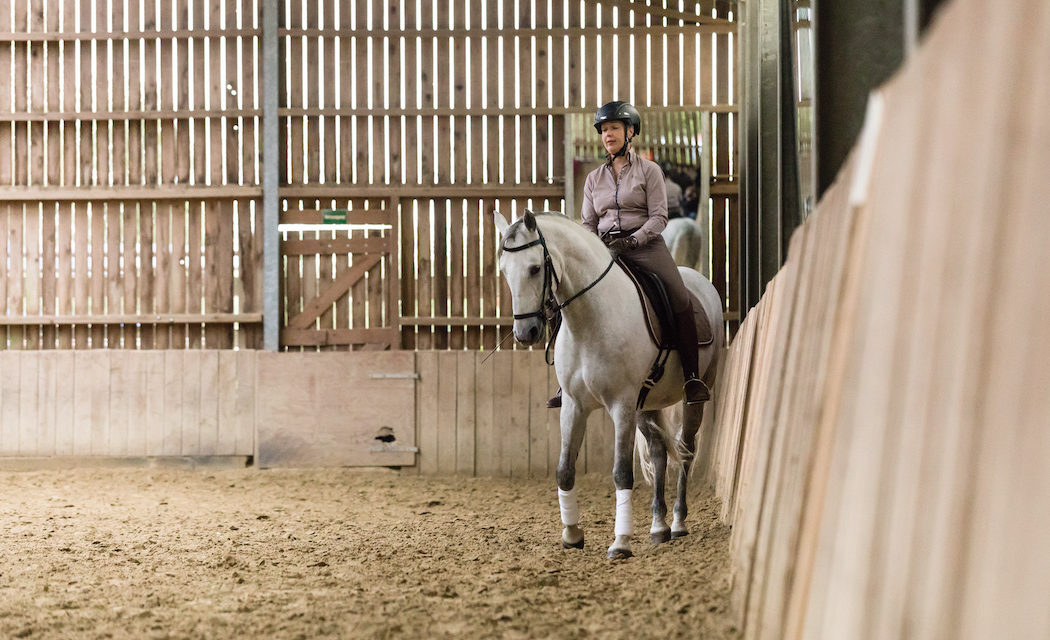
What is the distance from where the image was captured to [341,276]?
11453mm

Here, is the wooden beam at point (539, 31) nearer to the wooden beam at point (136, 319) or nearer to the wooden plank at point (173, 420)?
the wooden beam at point (136, 319)

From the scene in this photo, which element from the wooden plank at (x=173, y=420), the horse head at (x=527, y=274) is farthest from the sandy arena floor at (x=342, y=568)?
the wooden plank at (x=173, y=420)

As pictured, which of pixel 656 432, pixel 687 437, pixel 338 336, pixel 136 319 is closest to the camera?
pixel 656 432

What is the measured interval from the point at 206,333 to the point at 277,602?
7680 millimetres

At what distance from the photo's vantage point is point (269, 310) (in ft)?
37.2

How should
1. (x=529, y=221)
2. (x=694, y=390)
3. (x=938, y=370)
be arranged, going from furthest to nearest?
(x=694, y=390) → (x=529, y=221) → (x=938, y=370)

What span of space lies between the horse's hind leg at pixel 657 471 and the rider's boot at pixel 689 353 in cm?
36

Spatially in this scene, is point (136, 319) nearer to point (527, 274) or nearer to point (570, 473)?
point (570, 473)

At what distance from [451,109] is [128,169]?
365 cm

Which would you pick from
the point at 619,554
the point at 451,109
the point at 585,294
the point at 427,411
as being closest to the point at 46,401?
the point at 427,411

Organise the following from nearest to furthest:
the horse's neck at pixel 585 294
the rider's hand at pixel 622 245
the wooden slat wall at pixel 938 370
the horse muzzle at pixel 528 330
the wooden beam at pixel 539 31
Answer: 1. the wooden slat wall at pixel 938 370
2. the horse muzzle at pixel 528 330
3. the horse's neck at pixel 585 294
4. the rider's hand at pixel 622 245
5. the wooden beam at pixel 539 31

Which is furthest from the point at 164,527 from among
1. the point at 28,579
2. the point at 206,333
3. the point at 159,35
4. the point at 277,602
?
the point at 159,35

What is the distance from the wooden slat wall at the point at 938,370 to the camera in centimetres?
160

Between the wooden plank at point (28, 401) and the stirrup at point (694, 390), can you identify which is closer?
the stirrup at point (694, 390)
